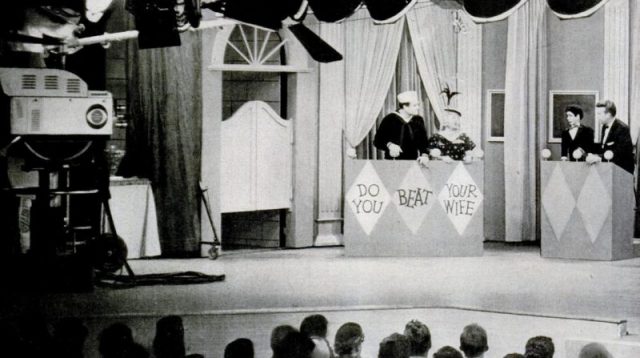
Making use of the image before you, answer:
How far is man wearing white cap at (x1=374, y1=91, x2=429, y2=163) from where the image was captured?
10.1 meters

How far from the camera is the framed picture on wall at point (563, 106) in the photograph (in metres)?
11.1

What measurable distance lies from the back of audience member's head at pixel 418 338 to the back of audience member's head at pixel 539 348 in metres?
0.55

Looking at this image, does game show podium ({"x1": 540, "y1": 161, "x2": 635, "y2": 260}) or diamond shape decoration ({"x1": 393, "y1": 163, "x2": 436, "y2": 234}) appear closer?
game show podium ({"x1": 540, "y1": 161, "x2": 635, "y2": 260})

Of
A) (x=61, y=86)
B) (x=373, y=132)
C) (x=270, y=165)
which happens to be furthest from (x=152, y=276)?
(x=373, y=132)

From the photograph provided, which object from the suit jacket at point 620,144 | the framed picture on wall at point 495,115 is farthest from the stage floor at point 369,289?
the framed picture on wall at point 495,115

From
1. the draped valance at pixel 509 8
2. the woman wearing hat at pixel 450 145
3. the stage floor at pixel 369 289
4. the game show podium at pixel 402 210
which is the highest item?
the draped valance at pixel 509 8

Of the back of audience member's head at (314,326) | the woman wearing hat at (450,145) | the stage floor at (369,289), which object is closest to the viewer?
the back of audience member's head at (314,326)

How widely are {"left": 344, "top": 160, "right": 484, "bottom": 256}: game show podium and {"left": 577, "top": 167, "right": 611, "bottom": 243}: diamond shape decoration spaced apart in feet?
3.64

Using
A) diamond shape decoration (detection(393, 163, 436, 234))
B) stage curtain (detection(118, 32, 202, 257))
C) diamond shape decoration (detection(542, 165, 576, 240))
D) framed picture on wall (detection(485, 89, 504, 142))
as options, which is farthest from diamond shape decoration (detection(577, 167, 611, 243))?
stage curtain (detection(118, 32, 202, 257))

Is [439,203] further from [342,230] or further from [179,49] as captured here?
[179,49]

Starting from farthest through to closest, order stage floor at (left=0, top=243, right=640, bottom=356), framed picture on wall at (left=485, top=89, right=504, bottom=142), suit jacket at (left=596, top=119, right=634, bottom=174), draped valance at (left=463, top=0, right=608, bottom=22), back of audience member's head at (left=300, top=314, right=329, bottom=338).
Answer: framed picture on wall at (left=485, top=89, right=504, bottom=142), suit jacket at (left=596, top=119, right=634, bottom=174), stage floor at (left=0, top=243, right=640, bottom=356), draped valance at (left=463, top=0, right=608, bottom=22), back of audience member's head at (left=300, top=314, right=329, bottom=338)

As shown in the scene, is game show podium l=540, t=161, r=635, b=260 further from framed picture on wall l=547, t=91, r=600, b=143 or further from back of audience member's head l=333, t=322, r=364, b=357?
back of audience member's head l=333, t=322, r=364, b=357

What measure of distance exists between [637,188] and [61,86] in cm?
610

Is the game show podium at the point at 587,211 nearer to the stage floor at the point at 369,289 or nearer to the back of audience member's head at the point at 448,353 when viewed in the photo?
the stage floor at the point at 369,289
